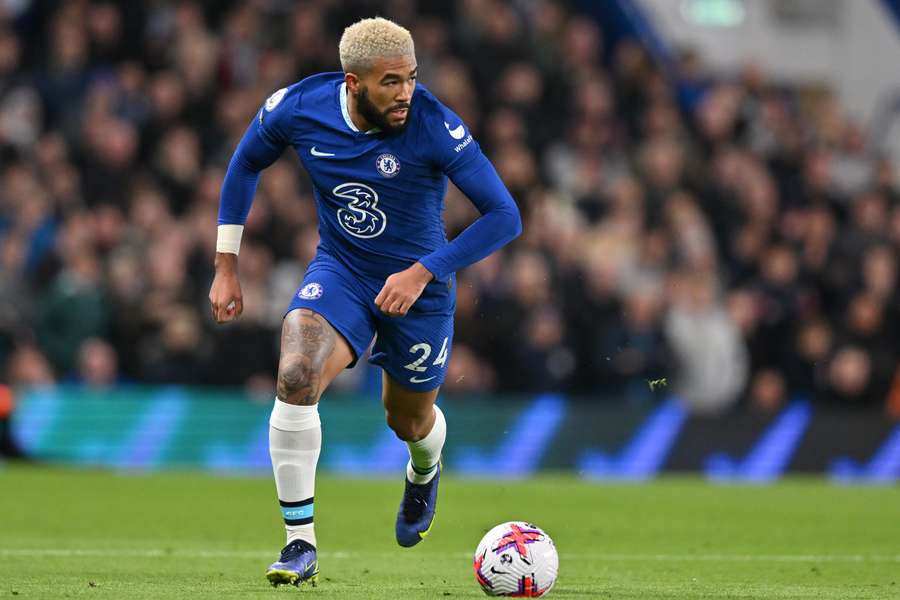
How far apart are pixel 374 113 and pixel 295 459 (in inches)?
61.7

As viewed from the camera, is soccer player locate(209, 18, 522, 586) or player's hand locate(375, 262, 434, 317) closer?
→ player's hand locate(375, 262, 434, 317)

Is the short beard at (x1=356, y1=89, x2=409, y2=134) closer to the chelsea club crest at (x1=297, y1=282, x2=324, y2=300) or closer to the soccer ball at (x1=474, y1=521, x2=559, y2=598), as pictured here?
the chelsea club crest at (x1=297, y1=282, x2=324, y2=300)

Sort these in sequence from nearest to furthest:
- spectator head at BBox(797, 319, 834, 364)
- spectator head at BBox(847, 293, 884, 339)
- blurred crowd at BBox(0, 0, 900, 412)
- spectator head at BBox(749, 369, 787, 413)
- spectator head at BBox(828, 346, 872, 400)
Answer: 1. blurred crowd at BBox(0, 0, 900, 412)
2. spectator head at BBox(749, 369, 787, 413)
3. spectator head at BBox(828, 346, 872, 400)
4. spectator head at BBox(797, 319, 834, 364)
5. spectator head at BBox(847, 293, 884, 339)

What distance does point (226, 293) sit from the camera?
26.2ft

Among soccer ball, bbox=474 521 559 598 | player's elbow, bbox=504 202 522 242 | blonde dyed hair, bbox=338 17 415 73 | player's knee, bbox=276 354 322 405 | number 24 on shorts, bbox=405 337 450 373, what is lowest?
soccer ball, bbox=474 521 559 598

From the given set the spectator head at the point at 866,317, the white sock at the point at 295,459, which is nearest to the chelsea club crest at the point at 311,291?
the white sock at the point at 295,459

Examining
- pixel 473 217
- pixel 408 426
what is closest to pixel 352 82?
pixel 408 426

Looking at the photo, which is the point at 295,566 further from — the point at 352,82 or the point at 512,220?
the point at 352,82

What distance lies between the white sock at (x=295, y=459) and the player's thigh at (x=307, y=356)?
0.07 metres

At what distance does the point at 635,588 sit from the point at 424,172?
83.1 inches

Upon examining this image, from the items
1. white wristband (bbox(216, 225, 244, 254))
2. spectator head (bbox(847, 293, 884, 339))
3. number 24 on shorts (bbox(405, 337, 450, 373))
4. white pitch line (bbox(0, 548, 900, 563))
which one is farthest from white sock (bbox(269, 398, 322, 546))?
spectator head (bbox(847, 293, 884, 339))

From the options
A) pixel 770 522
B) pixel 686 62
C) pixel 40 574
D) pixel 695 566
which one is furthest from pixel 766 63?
pixel 40 574

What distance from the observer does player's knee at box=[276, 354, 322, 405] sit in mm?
7469

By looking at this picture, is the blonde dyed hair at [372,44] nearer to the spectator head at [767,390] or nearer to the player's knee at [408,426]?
the player's knee at [408,426]
